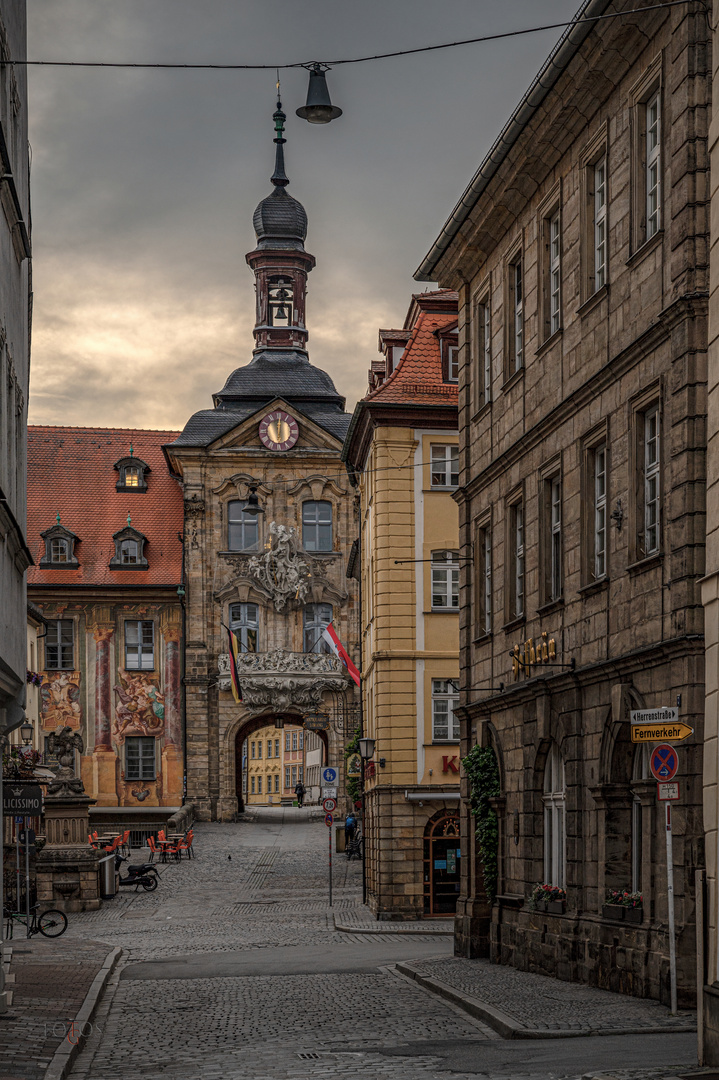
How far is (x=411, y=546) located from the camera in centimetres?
3856

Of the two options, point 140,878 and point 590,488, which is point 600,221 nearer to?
point 590,488

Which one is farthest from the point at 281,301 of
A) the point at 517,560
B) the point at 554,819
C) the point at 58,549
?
the point at 554,819

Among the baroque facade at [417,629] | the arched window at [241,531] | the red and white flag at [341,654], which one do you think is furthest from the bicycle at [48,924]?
the arched window at [241,531]

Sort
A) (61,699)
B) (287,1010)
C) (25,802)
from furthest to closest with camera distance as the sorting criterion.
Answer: (61,699)
(25,802)
(287,1010)

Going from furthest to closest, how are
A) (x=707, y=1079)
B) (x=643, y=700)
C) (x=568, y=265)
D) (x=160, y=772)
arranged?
(x=160, y=772), (x=568, y=265), (x=643, y=700), (x=707, y=1079)

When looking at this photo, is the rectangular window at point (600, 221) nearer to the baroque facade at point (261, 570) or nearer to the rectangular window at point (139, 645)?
the baroque facade at point (261, 570)

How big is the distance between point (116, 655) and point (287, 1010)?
48529mm

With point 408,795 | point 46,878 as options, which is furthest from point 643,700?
point 46,878

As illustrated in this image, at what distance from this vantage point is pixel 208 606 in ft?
217

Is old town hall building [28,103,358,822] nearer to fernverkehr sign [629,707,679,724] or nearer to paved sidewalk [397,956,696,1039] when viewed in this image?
paved sidewalk [397,956,696,1039]

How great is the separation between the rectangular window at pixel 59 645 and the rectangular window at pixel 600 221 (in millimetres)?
48289

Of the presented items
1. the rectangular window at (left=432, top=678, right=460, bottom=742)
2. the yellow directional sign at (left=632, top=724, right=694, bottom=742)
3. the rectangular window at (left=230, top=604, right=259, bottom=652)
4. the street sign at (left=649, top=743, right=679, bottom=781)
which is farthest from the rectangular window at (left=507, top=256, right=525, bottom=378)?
the rectangular window at (left=230, top=604, right=259, bottom=652)

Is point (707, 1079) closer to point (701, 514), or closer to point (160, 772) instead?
point (701, 514)

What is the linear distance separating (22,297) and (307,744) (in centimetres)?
10145
